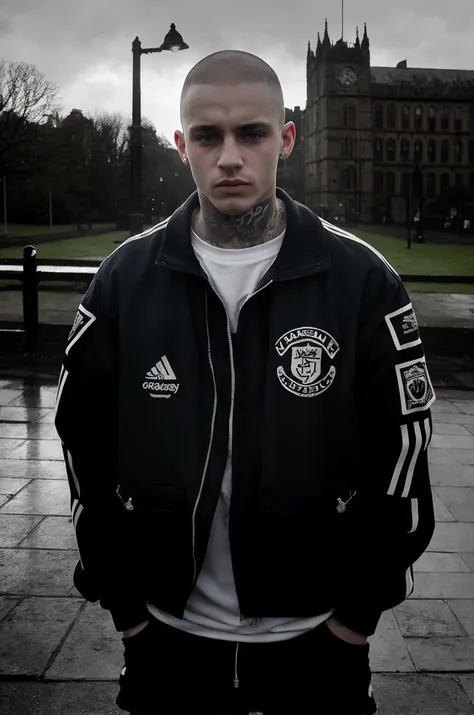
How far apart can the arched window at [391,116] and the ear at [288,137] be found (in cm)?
11124

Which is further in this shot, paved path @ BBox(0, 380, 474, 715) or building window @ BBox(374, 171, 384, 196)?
building window @ BBox(374, 171, 384, 196)

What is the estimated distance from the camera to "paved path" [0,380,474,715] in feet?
8.93

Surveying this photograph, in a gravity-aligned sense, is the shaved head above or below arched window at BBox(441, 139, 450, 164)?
below

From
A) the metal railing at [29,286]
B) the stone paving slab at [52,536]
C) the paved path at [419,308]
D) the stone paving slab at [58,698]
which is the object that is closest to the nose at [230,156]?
the stone paving slab at [58,698]

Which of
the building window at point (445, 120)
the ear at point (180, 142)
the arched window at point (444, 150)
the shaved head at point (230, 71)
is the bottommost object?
the ear at point (180, 142)

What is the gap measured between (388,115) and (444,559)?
110 meters

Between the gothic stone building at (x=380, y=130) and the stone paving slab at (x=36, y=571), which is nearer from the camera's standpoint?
the stone paving slab at (x=36, y=571)

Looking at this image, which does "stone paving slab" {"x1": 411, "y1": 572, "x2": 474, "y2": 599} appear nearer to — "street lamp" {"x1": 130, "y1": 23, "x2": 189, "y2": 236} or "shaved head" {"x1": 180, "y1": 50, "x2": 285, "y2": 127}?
"shaved head" {"x1": 180, "y1": 50, "x2": 285, "y2": 127}

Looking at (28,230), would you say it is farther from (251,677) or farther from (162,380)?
(251,677)

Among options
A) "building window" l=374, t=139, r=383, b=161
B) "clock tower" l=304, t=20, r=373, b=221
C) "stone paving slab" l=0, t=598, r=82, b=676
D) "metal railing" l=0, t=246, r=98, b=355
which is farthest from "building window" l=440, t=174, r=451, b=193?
"stone paving slab" l=0, t=598, r=82, b=676

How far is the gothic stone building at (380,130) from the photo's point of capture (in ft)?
338

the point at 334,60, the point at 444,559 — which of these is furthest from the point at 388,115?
the point at 444,559

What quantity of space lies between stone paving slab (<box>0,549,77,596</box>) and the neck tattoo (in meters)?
2.31

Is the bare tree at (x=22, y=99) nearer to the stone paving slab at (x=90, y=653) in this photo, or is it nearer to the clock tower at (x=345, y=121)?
the stone paving slab at (x=90, y=653)
